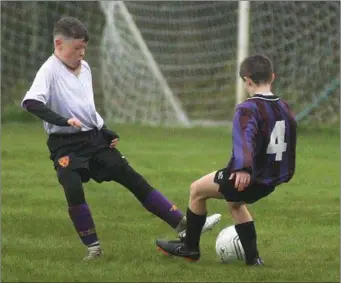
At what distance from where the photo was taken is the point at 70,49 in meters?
6.10

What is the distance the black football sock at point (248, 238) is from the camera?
579 cm

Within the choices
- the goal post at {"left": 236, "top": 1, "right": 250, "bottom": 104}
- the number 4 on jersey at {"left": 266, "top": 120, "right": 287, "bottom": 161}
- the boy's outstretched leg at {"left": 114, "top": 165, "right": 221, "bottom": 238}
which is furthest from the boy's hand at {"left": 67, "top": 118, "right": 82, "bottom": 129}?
the goal post at {"left": 236, "top": 1, "right": 250, "bottom": 104}

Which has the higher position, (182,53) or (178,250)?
(182,53)

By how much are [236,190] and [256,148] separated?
0.26 m

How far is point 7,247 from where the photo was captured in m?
6.25

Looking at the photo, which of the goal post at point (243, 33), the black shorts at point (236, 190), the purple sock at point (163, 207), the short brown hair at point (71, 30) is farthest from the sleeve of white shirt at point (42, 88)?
the goal post at point (243, 33)

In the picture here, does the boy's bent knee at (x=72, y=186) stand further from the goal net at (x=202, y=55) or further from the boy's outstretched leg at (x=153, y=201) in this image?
the goal net at (x=202, y=55)

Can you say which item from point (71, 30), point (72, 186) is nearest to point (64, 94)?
point (71, 30)

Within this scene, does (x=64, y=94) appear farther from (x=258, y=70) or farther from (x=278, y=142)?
(x=278, y=142)

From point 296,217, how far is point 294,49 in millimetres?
6977

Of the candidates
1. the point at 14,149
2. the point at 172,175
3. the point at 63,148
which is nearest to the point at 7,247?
the point at 63,148

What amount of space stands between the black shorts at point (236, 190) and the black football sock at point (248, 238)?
230 millimetres

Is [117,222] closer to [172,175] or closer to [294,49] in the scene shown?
[172,175]

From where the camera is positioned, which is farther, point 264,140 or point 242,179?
point 264,140
